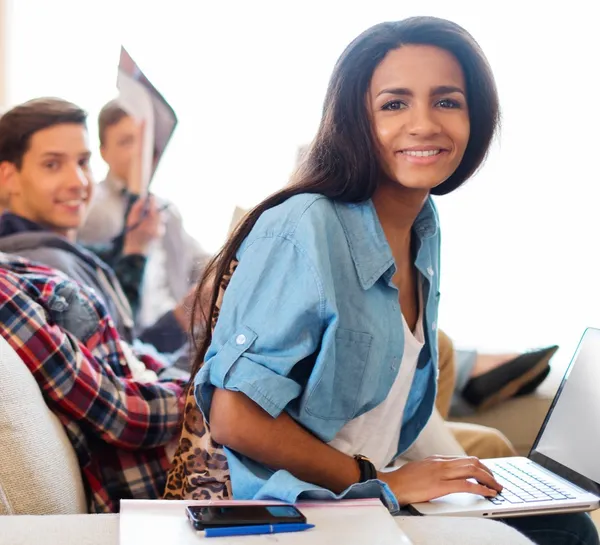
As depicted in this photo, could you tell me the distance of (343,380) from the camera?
97 cm

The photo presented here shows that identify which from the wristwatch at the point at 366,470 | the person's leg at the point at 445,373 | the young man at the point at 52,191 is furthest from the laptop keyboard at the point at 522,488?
the young man at the point at 52,191

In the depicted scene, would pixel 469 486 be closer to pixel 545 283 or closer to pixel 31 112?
pixel 31 112

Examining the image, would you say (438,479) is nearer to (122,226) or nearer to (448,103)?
(448,103)

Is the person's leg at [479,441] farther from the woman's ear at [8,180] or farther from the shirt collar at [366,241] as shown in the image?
A: the woman's ear at [8,180]

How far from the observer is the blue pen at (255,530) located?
713mm

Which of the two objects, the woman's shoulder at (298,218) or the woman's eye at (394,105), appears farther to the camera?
the woman's eye at (394,105)

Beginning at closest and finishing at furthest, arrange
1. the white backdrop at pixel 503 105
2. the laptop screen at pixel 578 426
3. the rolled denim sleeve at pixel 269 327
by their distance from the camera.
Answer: the rolled denim sleeve at pixel 269 327
the laptop screen at pixel 578 426
the white backdrop at pixel 503 105

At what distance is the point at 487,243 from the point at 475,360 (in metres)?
0.47

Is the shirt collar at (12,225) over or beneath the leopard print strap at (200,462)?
over

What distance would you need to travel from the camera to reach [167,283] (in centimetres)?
207

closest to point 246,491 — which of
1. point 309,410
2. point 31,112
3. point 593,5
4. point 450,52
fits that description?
point 309,410

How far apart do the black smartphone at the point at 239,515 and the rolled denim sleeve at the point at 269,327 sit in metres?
0.14

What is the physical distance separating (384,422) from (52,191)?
1.09 metres

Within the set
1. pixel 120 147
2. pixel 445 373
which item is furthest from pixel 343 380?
pixel 120 147
